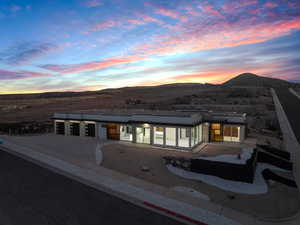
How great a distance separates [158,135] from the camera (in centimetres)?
2228

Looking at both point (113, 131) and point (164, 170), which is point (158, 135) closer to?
point (113, 131)

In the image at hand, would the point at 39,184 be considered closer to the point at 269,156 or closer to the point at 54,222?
the point at 54,222

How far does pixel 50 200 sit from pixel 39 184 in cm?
238

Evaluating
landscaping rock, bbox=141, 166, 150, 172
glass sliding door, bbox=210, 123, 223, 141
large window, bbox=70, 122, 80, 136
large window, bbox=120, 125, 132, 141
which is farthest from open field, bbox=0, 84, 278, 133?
landscaping rock, bbox=141, 166, 150, 172

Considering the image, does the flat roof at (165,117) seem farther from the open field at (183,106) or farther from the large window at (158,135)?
the open field at (183,106)

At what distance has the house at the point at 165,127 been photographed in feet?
68.8

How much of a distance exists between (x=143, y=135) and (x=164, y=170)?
8426 millimetres

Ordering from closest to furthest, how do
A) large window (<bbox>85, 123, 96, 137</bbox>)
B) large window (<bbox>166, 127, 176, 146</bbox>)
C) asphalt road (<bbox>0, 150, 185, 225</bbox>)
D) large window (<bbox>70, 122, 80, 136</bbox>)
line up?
1. asphalt road (<bbox>0, 150, 185, 225</bbox>)
2. large window (<bbox>166, 127, 176, 146</bbox>)
3. large window (<bbox>85, 123, 96, 137</bbox>)
4. large window (<bbox>70, 122, 80, 136</bbox>)

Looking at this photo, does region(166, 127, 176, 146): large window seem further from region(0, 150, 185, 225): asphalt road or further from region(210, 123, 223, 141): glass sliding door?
region(0, 150, 185, 225): asphalt road

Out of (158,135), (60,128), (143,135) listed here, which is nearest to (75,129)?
(60,128)

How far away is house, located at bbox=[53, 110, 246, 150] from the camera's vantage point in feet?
68.8

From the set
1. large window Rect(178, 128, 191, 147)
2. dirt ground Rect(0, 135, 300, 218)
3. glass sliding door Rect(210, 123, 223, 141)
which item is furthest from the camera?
glass sliding door Rect(210, 123, 223, 141)

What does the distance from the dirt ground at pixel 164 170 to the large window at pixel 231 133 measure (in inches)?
77.1

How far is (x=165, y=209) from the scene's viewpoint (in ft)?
28.0
